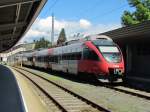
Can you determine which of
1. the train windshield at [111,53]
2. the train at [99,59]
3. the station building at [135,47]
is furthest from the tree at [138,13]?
the train windshield at [111,53]

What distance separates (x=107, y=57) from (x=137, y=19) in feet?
145

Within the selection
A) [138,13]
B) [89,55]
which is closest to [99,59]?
[89,55]

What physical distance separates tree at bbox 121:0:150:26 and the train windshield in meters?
41.1

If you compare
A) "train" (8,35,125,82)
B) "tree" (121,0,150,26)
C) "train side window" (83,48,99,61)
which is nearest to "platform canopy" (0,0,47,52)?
"train" (8,35,125,82)

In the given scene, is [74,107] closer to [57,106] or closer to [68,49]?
[57,106]

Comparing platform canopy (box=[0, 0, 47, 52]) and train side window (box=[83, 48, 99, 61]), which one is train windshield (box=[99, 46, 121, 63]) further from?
platform canopy (box=[0, 0, 47, 52])

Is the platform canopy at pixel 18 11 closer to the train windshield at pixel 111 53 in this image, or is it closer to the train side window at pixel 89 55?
the train side window at pixel 89 55

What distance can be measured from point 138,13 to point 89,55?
4324 centimetres

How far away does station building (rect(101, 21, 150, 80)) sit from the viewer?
3402 centimetres

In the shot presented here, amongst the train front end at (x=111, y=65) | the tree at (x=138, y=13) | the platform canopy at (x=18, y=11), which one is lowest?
the train front end at (x=111, y=65)

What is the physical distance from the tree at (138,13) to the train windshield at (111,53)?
41.1m

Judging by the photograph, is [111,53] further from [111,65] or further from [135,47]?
[135,47]

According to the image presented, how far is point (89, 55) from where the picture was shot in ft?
87.9

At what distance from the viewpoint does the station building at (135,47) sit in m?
34.0
